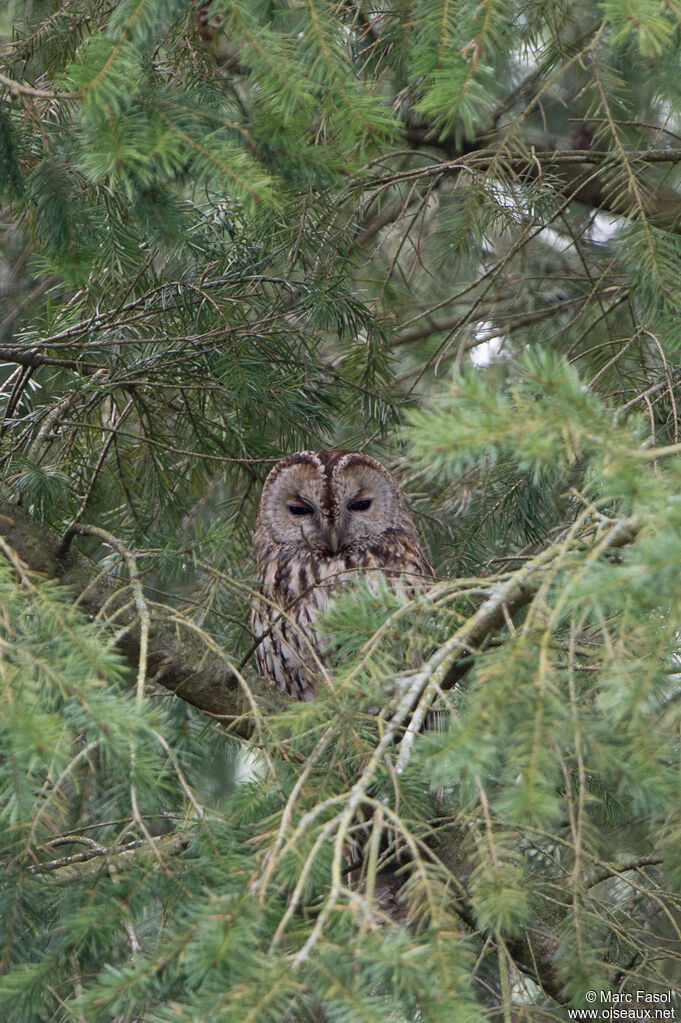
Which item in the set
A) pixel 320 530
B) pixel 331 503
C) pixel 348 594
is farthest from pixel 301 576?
pixel 348 594

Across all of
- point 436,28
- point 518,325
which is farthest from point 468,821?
point 518,325

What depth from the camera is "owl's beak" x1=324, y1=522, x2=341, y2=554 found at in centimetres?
366

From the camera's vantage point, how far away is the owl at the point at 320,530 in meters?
3.63

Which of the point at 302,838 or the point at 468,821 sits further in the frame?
the point at 468,821

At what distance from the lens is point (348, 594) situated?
1.83 meters

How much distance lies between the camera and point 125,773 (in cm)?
152

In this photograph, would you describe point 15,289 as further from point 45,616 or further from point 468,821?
point 468,821

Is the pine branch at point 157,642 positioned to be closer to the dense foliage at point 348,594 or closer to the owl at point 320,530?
the dense foliage at point 348,594

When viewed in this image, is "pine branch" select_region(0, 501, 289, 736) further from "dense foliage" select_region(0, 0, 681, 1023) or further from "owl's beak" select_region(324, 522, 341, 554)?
"owl's beak" select_region(324, 522, 341, 554)

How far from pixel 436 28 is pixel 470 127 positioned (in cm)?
28

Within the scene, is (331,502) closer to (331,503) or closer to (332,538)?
(331,503)

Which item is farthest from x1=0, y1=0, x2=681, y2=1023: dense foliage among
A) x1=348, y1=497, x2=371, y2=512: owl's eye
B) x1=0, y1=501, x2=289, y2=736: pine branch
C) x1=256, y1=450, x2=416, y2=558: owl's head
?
x1=348, y1=497, x2=371, y2=512: owl's eye

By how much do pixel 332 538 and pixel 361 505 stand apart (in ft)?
0.66

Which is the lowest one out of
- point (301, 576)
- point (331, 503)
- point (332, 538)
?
point (301, 576)
